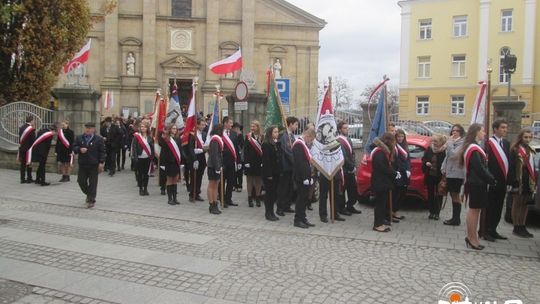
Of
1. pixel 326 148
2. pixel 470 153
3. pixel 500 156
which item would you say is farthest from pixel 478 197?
pixel 326 148

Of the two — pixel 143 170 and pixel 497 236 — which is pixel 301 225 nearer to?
pixel 497 236

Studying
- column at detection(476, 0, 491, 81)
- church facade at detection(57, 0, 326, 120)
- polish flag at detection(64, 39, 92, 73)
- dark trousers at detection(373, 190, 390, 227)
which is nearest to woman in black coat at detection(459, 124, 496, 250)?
dark trousers at detection(373, 190, 390, 227)

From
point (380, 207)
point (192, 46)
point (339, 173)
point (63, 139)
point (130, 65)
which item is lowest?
point (380, 207)

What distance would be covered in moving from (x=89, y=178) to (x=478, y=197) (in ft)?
26.4

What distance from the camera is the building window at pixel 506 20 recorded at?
43.0 metres

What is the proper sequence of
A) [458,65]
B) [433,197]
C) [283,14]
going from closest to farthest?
[433,197], [283,14], [458,65]

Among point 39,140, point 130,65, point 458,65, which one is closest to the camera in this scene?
point 39,140

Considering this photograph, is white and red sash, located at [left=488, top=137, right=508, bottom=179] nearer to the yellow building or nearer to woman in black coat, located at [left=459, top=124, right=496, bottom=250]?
woman in black coat, located at [left=459, top=124, right=496, bottom=250]

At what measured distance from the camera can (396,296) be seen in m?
5.75

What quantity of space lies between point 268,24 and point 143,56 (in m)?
11.2

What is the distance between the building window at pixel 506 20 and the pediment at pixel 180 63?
1035 inches

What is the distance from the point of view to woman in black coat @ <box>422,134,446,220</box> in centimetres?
1038

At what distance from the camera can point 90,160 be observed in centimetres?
1112

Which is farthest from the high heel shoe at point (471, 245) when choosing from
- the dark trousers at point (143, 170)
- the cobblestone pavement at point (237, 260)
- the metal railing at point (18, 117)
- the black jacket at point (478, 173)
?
the metal railing at point (18, 117)
